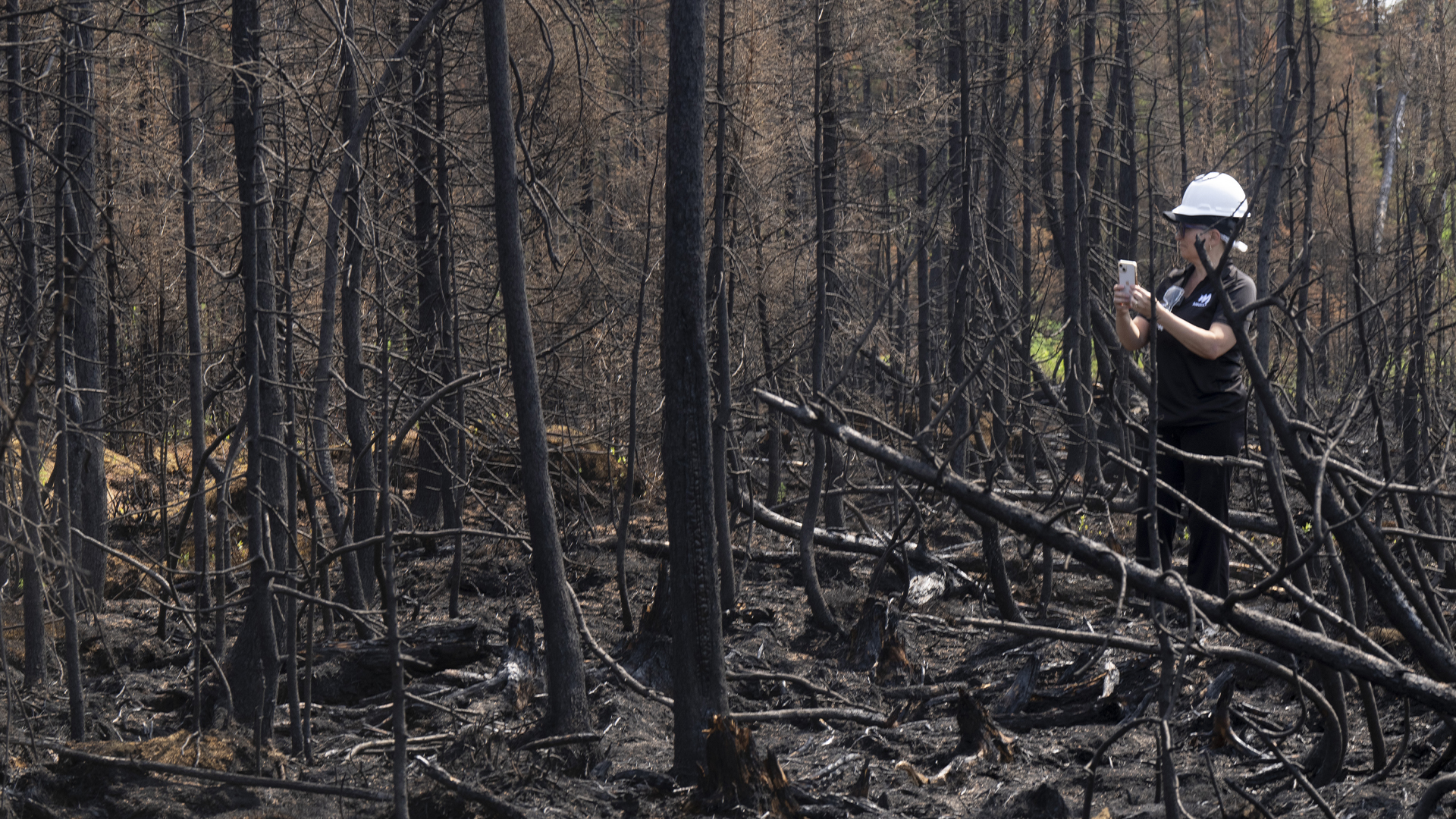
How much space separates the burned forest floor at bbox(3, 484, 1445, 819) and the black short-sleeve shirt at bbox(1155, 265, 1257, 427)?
3.13 ft

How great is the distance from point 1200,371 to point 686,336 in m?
2.36

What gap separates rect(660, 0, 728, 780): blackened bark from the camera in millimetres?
4426

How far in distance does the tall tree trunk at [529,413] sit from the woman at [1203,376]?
8.83 ft

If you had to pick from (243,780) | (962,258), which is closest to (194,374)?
(243,780)

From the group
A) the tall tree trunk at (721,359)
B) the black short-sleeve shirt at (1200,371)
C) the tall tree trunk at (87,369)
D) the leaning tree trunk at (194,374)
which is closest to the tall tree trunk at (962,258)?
the black short-sleeve shirt at (1200,371)

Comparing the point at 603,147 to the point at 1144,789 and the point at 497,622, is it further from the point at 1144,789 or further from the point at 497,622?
the point at 1144,789

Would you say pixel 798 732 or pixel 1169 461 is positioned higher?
pixel 1169 461

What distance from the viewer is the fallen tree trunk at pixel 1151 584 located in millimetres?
3584

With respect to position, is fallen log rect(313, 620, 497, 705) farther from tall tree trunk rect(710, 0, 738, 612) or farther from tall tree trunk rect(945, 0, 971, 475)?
tall tree trunk rect(945, 0, 971, 475)

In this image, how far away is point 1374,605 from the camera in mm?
6547

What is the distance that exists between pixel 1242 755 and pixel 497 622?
5336mm

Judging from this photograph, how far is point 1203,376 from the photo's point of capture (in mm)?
5137

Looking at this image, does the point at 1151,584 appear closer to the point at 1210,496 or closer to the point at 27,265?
the point at 1210,496

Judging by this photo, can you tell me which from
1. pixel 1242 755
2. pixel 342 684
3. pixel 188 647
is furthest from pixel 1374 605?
pixel 188 647
